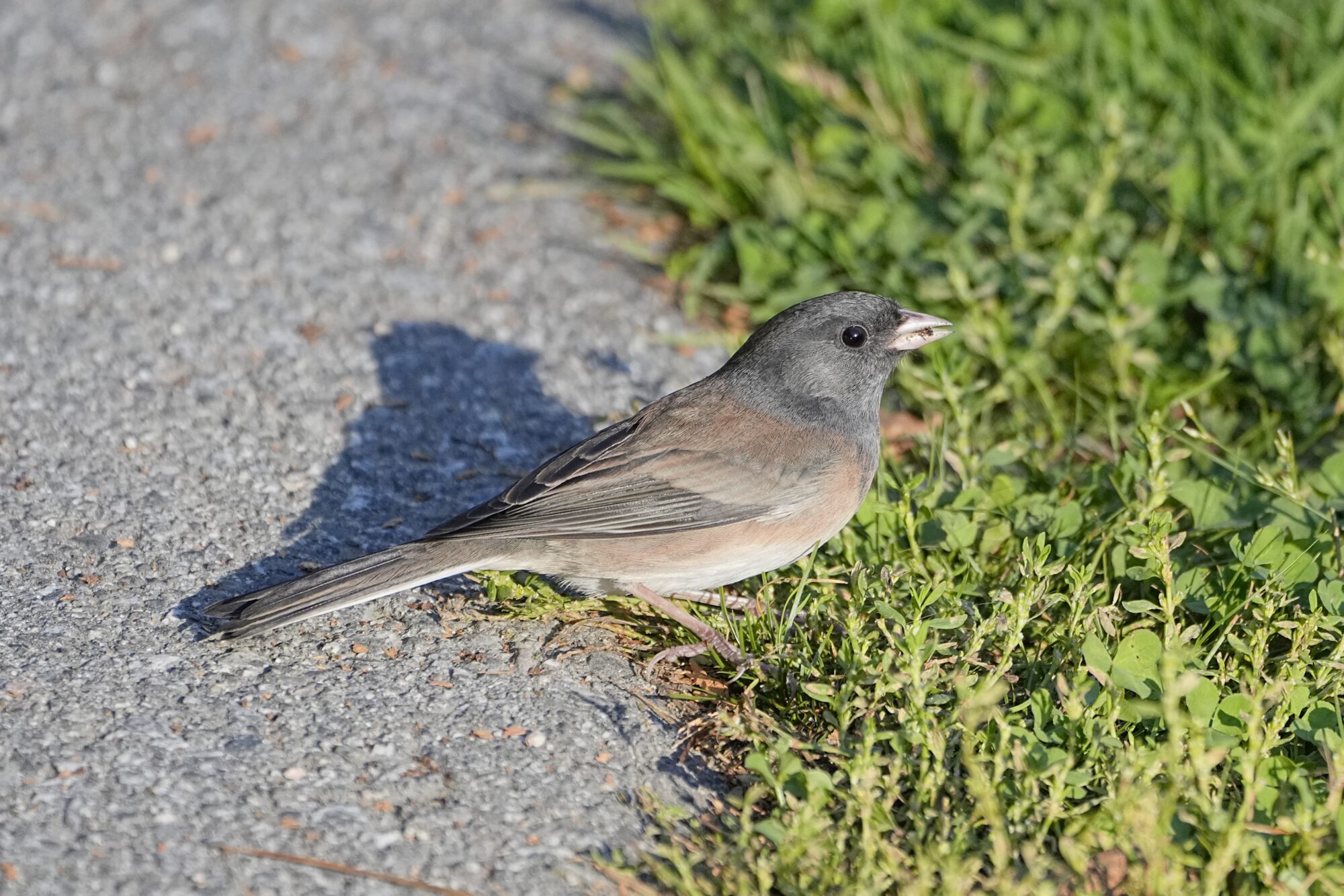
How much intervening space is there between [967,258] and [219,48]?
136 inches

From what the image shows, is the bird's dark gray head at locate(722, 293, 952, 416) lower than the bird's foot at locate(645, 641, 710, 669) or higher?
higher

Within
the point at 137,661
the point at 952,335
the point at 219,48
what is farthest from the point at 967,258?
the point at 219,48

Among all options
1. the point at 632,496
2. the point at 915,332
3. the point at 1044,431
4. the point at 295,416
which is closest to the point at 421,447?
the point at 295,416

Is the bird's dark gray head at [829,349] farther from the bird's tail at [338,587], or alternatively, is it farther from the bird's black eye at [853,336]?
the bird's tail at [338,587]

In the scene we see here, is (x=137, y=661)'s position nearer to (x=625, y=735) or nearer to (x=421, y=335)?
(x=625, y=735)

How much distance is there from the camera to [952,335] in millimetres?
4234

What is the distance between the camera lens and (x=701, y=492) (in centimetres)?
324

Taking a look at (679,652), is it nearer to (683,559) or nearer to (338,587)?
(683,559)

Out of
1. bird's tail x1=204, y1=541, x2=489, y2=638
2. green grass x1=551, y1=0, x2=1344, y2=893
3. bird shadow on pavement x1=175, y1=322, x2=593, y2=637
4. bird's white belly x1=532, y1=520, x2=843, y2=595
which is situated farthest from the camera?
bird shadow on pavement x1=175, y1=322, x2=593, y2=637

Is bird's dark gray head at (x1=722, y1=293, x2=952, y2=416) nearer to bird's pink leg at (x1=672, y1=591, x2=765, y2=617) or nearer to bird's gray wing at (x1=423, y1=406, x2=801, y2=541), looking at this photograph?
bird's gray wing at (x1=423, y1=406, x2=801, y2=541)

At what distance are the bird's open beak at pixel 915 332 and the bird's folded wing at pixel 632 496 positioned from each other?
0.54 meters

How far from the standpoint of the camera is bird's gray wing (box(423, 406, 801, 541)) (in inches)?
124

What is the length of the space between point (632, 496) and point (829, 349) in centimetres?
65

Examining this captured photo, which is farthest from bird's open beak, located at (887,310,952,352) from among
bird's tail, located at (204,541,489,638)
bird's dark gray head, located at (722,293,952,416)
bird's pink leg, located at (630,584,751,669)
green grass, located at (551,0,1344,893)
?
bird's tail, located at (204,541,489,638)
